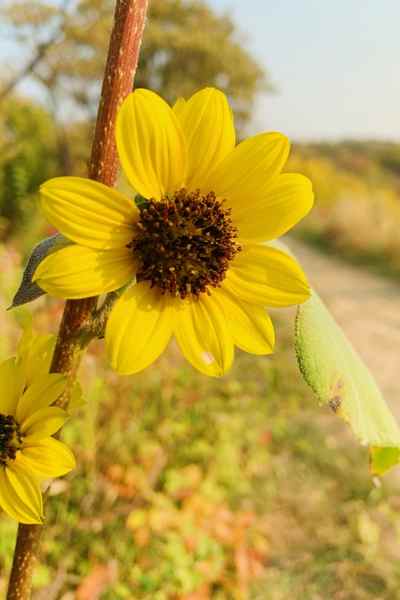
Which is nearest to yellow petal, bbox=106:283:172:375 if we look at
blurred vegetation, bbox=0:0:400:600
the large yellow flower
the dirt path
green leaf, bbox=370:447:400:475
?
the large yellow flower

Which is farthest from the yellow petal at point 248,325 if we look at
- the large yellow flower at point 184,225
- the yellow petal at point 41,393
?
the yellow petal at point 41,393

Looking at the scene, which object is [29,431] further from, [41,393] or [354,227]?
[354,227]

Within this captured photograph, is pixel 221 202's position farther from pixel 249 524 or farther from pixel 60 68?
pixel 60 68

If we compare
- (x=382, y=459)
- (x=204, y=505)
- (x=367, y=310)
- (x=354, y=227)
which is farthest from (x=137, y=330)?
(x=354, y=227)

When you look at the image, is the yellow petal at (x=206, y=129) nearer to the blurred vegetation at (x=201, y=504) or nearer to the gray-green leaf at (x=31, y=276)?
the gray-green leaf at (x=31, y=276)

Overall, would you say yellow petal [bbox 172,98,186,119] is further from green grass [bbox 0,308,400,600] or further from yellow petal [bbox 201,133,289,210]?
green grass [bbox 0,308,400,600]
